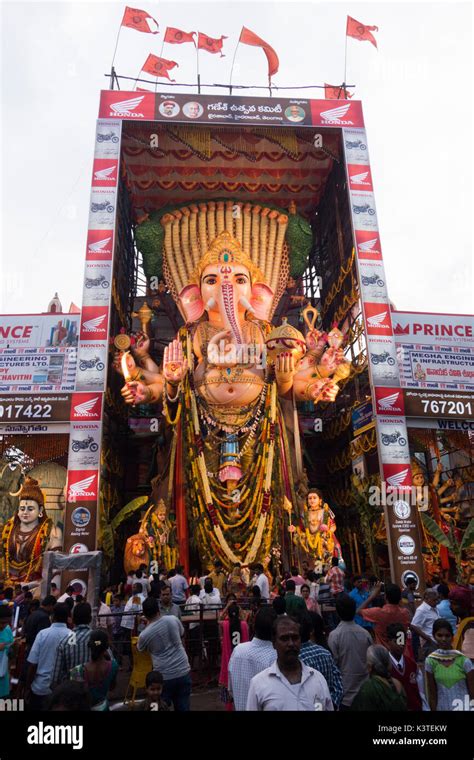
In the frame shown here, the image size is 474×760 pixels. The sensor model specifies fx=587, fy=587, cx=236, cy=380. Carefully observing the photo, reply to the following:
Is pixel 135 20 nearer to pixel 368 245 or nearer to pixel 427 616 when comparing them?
pixel 368 245

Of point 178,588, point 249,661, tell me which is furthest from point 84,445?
point 249,661

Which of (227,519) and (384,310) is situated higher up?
(384,310)

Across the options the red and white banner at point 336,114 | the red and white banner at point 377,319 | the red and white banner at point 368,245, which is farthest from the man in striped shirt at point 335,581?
the red and white banner at point 336,114

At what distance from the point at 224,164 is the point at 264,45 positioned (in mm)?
3976

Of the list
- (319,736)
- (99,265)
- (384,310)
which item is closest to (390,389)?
(384,310)

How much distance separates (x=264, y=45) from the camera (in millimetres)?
18047

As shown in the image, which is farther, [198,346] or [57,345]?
[57,345]

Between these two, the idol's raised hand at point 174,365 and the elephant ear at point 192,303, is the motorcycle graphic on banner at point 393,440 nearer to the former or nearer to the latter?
the idol's raised hand at point 174,365

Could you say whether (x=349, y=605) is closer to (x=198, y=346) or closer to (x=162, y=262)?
(x=198, y=346)

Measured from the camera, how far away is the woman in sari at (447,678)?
3414 millimetres

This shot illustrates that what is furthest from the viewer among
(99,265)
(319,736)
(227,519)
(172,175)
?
(172,175)

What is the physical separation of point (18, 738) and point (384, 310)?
13.1 metres

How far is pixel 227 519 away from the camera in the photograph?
13367 millimetres

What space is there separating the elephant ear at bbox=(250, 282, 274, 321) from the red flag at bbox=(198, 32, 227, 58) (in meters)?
7.44
